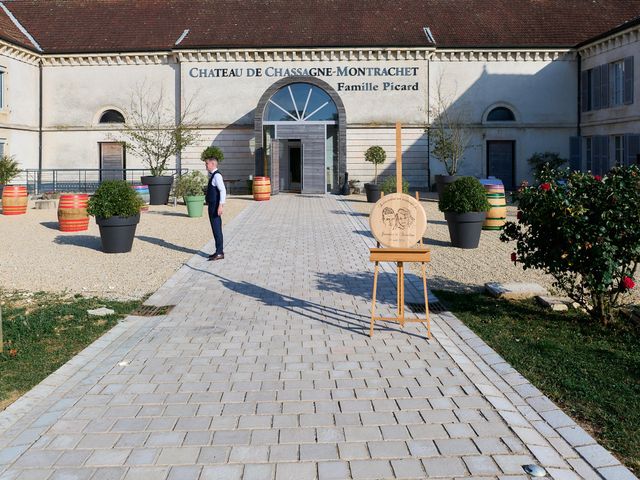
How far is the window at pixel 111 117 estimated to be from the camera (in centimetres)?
3108

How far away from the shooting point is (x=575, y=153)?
2931 cm

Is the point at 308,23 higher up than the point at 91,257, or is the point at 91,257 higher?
the point at 308,23

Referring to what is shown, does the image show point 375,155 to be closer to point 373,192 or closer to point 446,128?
point 446,128

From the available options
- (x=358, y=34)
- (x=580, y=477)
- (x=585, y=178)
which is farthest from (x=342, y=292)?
(x=358, y=34)

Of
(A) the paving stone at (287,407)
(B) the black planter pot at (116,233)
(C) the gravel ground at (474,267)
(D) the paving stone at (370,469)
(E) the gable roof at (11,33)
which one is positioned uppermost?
(E) the gable roof at (11,33)

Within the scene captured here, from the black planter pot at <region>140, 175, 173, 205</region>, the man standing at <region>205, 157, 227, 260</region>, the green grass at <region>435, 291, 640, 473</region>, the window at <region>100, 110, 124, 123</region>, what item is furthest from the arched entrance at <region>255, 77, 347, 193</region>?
the green grass at <region>435, 291, 640, 473</region>

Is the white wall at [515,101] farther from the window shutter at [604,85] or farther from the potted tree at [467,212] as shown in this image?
the potted tree at [467,212]

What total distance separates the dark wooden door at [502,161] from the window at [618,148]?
5.19 metres

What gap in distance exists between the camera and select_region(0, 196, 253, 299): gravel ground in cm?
964

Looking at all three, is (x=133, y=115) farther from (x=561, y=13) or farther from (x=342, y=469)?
(x=342, y=469)

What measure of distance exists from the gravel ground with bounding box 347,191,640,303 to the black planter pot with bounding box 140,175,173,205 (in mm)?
11396

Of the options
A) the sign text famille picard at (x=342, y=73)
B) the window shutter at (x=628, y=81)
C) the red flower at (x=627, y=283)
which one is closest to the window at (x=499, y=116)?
the sign text famille picard at (x=342, y=73)

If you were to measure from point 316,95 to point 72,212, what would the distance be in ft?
51.5

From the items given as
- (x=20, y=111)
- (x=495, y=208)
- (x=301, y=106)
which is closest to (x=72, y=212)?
(x=495, y=208)
